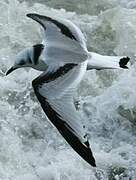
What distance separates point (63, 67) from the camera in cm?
438

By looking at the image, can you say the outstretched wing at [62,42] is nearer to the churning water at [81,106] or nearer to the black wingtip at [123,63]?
the black wingtip at [123,63]

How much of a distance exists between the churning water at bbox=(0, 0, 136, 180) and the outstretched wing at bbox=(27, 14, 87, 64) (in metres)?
0.99

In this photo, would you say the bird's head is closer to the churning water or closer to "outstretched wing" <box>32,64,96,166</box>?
"outstretched wing" <box>32,64,96,166</box>

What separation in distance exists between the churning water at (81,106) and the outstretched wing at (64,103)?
104 cm

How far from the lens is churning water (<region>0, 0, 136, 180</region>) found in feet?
16.9

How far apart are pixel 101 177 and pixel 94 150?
28 centimetres

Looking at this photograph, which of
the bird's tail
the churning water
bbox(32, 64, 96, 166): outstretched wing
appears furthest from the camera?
the churning water

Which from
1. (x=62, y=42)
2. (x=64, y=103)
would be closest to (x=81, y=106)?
(x=62, y=42)

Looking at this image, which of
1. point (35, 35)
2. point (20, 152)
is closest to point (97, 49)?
point (35, 35)

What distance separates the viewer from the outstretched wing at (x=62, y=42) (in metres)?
4.46

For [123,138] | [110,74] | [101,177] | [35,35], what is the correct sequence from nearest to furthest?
[101,177]
[123,138]
[110,74]
[35,35]

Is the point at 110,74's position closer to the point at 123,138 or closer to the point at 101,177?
the point at 123,138

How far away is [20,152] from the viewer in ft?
17.3

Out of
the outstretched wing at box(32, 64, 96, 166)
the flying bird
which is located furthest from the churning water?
the outstretched wing at box(32, 64, 96, 166)
